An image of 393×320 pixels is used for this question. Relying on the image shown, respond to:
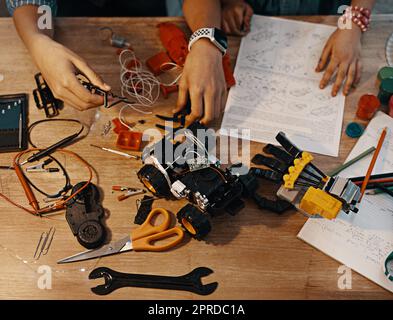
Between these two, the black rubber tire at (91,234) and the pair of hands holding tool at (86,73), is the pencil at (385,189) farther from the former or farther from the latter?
the black rubber tire at (91,234)

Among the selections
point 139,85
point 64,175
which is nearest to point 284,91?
point 139,85

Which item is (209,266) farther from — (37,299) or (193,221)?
(37,299)

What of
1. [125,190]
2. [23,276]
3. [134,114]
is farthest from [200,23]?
[23,276]

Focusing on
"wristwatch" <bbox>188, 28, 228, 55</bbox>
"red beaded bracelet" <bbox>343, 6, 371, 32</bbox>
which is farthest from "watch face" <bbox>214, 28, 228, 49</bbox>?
"red beaded bracelet" <bbox>343, 6, 371, 32</bbox>

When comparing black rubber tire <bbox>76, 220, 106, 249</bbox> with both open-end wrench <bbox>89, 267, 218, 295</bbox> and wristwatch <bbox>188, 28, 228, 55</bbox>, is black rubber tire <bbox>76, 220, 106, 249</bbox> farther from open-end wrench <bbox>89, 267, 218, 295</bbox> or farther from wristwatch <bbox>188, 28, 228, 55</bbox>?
wristwatch <bbox>188, 28, 228, 55</bbox>

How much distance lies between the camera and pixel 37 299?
0.85 metres

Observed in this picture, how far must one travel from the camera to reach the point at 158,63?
44.2 inches

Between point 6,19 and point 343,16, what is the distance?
1003mm

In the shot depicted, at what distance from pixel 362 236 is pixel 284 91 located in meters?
0.44

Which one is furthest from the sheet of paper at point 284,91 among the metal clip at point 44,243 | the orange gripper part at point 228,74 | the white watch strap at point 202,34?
the metal clip at point 44,243

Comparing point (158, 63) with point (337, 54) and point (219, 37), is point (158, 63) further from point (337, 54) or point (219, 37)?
point (337, 54)

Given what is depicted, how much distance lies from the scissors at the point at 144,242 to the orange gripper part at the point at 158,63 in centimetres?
43

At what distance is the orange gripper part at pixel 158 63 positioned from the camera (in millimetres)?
1118
